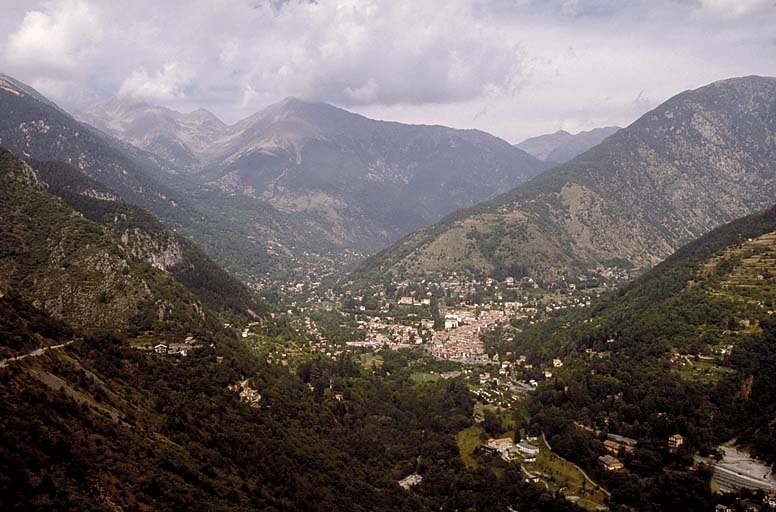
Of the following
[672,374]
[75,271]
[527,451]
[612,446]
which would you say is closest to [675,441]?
[612,446]

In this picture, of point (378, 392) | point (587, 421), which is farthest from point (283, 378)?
point (587, 421)

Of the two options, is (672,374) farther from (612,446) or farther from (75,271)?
(75,271)

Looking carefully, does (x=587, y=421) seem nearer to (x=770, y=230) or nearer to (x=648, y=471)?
(x=648, y=471)

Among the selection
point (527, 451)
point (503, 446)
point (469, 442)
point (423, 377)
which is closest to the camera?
point (527, 451)

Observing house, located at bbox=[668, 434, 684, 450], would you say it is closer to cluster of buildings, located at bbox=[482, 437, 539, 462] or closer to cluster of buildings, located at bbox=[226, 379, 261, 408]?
cluster of buildings, located at bbox=[482, 437, 539, 462]

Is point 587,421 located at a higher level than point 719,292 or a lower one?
lower

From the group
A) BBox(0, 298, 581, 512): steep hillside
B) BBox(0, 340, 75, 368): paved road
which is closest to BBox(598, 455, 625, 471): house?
BBox(0, 298, 581, 512): steep hillside
